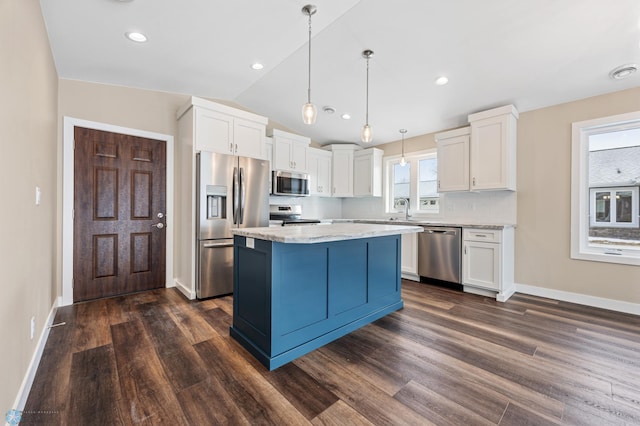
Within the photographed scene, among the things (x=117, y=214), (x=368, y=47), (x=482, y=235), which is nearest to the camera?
(x=368, y=47)

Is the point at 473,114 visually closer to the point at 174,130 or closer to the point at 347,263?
the point at 347,263

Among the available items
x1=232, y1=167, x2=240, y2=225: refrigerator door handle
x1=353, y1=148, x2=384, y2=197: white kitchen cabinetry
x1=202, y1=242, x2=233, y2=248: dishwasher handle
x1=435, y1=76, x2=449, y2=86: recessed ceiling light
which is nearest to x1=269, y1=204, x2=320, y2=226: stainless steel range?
x1=232, y1=167, x2=240, y2=225: refrigerator door handle

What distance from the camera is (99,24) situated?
244 centimetres

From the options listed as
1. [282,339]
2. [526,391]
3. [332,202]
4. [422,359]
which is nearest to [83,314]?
[282,339]

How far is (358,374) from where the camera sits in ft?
6.13

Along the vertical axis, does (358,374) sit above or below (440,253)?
below

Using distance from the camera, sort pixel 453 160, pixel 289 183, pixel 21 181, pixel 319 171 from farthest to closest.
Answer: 1. pixel 319 171
2. pixel 289 183
3. pixel 453 160
4. pixel 21 181

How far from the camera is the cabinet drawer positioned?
3.41m

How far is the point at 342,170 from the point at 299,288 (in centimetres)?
371

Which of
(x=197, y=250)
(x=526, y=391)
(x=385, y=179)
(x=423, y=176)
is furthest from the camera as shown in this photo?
(x=385, y=179)

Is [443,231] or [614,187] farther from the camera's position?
[443,231]

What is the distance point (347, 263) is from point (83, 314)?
9.05 ft

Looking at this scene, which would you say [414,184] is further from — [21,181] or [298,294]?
[21,181]

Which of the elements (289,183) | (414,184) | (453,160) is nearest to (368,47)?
(453,160)
